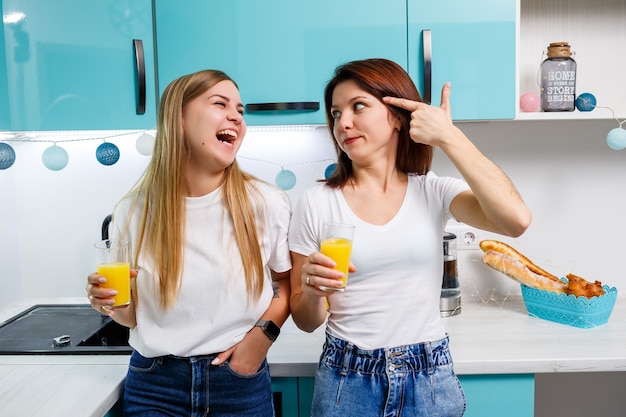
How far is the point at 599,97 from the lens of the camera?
2154mm

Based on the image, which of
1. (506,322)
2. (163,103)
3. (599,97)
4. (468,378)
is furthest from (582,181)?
(163,103)

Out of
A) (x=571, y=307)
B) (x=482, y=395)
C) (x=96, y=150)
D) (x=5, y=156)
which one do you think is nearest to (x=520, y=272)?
(x=571, y=307)

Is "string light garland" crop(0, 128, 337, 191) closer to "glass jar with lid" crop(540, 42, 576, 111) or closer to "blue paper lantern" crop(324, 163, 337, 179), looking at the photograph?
"blue paper lantern" crop(324, 163, 337, 179)

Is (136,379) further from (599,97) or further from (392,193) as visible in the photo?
(599,97)

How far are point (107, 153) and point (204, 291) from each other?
80 cm

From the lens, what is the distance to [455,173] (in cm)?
222

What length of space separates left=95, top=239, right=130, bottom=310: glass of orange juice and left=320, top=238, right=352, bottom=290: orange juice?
44 cm

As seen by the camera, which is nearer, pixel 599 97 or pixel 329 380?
pixel 329 380

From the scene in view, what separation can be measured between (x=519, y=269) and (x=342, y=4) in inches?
40.0

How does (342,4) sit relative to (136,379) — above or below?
above

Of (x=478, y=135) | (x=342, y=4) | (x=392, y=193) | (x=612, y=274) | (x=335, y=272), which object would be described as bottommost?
(x=612, y=274)

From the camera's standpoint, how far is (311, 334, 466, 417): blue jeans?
1313mm

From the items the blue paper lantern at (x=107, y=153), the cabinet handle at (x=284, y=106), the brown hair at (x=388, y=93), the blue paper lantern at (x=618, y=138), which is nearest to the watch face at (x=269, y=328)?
the brown hair at (x=388, y=93)

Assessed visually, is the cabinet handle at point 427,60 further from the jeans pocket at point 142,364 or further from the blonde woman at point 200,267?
the jeans pocket at point 142,364
